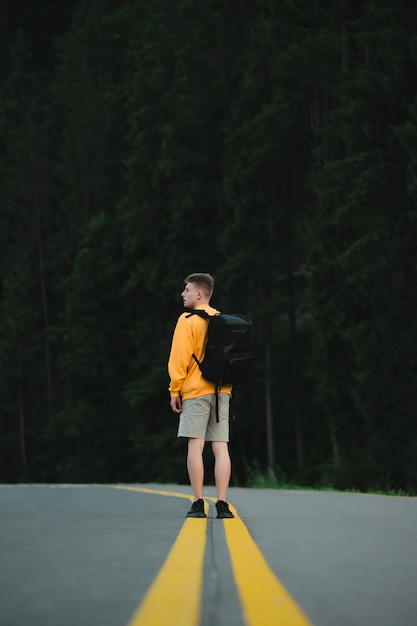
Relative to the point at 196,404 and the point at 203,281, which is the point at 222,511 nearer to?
the point at 196,404

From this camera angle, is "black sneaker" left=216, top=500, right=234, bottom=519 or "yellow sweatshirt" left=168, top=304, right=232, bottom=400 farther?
"yellow sweatshirt" left=168, top=304, right=232, bottom=400

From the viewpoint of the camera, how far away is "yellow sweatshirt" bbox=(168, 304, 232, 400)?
25.9ft

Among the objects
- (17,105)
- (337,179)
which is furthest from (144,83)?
(17,105)

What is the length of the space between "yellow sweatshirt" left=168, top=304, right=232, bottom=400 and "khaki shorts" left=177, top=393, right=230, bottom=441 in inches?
2.0

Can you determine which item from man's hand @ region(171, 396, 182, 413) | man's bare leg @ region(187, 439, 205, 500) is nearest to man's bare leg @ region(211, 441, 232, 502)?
man's bare leg @ region(187, 439, 205, 500)

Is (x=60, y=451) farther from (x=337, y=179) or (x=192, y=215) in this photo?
(x=337, y=179)

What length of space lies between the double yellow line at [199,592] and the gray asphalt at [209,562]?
5 cm

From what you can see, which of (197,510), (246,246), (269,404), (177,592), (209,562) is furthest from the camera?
(246,246)

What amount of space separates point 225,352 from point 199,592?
3.87 meters

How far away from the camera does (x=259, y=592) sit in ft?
13.8

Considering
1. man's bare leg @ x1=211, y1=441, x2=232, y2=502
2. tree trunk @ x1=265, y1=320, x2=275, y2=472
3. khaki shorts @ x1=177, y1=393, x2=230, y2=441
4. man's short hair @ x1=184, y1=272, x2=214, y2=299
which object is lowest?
tree trunk @ x1=265, y1=320, x2=275, y2=472

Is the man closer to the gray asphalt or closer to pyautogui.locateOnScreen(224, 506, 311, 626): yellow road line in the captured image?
the gray asphalt

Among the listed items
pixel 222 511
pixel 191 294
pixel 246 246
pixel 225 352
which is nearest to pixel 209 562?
pixel 222 511

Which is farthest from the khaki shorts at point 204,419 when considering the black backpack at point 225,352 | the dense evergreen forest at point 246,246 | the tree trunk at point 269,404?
the tree trunk at point 269,404
